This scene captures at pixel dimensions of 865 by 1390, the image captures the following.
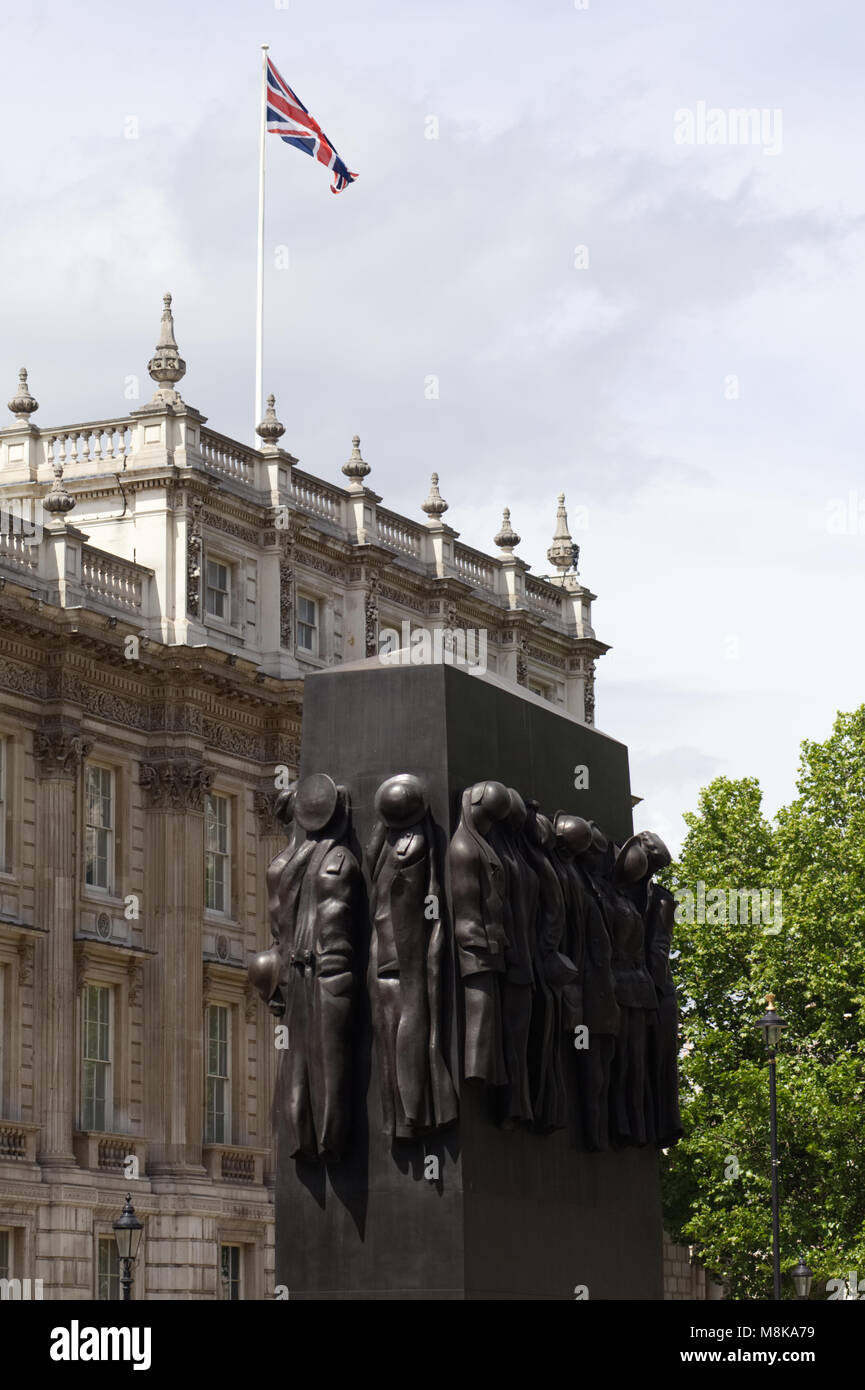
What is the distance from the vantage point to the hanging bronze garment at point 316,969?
17.5 meters

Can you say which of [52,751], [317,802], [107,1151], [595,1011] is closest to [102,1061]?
[107,1151]

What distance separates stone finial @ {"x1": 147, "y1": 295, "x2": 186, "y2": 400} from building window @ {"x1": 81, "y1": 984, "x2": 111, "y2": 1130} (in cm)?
1205

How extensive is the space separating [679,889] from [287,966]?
4279cm

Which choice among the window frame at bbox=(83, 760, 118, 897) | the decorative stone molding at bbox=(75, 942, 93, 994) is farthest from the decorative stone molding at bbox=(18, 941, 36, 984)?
the window frame at bbox=(83, 760, 118, 897)

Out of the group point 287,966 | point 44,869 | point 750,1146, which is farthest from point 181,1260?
point 287,966

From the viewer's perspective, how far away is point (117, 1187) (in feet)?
156

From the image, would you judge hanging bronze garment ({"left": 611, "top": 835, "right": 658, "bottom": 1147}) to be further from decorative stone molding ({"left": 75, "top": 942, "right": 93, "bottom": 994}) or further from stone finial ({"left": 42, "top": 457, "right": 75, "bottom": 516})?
stone finial ({"left": 42, "top": 457, "right": 75, "bottom": 516})

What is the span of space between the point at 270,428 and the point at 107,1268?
18.1 metres

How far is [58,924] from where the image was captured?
4719 centimetres

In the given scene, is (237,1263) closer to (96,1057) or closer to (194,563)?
(96,1057)

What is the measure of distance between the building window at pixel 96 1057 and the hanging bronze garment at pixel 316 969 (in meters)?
30.7

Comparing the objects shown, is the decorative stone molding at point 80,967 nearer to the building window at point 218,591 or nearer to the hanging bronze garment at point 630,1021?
the building window at point 218,591

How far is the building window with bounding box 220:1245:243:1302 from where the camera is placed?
50.3 m
